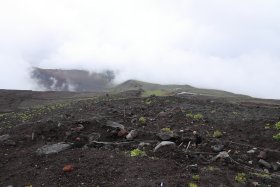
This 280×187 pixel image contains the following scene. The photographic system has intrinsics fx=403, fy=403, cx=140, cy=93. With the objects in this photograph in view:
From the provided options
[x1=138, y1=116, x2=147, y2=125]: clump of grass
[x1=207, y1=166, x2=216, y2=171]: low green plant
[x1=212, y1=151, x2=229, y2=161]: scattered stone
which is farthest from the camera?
[x1=138, y1=116, x2=147, y2=125]: clump of grass

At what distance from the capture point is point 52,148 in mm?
14031

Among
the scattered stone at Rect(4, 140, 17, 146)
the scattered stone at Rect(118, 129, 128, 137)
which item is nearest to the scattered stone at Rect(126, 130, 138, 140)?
the scattered stone at Rect(118, 129, 128, 137)

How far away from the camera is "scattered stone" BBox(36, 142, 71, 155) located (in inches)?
541

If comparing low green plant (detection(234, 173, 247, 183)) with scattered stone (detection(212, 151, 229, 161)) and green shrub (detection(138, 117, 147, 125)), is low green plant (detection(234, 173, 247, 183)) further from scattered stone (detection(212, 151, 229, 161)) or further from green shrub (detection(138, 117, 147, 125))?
green shrub (detection(138, 117, 147, 125))

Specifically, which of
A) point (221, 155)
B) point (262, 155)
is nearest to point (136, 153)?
point (221, 155)

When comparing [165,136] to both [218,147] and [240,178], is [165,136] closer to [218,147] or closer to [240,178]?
[218,147]

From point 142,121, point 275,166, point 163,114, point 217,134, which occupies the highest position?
point 163,114

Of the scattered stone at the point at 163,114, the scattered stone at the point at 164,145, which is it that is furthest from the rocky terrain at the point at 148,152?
the scattered stone at the point at 163,114

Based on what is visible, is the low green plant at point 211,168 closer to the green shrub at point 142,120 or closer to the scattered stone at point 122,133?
the scattered stone at point 122,133

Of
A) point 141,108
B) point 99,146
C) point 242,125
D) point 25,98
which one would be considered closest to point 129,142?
point 99,146

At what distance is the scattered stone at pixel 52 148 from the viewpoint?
13.8 m

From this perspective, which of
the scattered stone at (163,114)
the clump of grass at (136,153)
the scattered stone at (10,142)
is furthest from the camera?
the scattered stone at (163,114)

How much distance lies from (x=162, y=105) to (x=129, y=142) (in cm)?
1049

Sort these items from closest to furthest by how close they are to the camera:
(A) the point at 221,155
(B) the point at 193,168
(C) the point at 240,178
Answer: (C) the point at 240,178, (B) the point at 193,168, (A) the point at 221,155
